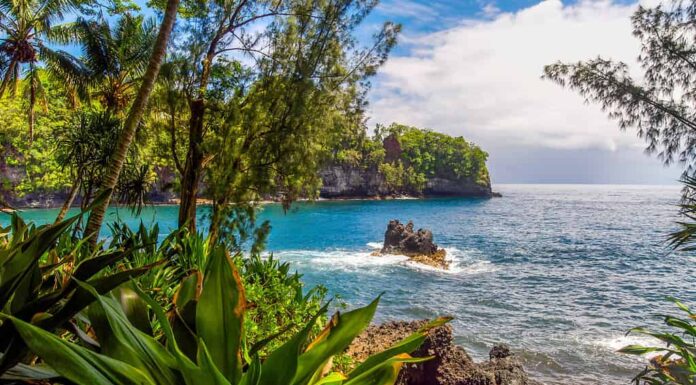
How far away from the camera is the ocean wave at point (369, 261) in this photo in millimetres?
20297

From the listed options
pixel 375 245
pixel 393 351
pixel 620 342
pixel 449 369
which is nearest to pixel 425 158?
pixel 375 245

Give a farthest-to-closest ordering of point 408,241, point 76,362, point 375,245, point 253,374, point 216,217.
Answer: point 375,245, point 408,241, point 216,217, point 253,374, point 76,362

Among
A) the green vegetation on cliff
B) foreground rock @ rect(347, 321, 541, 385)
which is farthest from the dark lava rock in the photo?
the green vegetation on cliff

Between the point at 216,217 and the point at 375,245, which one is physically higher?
the point at 216,217

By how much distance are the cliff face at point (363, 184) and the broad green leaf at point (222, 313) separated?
6773 centimetres

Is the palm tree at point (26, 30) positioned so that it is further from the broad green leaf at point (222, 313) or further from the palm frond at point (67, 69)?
the broad green leaf at point (222, 313)

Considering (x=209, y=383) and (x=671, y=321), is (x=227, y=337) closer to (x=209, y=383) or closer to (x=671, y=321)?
(x=209, y=383)

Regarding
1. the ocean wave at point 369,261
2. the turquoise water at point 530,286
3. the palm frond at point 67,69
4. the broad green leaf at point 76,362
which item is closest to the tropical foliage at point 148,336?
the broad green leaf at point 76,362

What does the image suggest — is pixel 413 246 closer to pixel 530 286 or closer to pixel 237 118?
pixel 530 286

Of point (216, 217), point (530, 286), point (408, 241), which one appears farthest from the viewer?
point (408, 241)

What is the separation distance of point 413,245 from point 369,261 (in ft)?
10.7

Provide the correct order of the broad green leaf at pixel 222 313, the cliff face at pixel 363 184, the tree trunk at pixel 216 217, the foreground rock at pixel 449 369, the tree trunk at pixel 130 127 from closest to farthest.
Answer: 1. the broad green leaf at pixel 222 313
2. the tree trunk at pixel 130 127
3. the foreground rock at pixel 449 369
4. the tree trunk at pixel 216 217
5. the cliff face at pixel 363 184

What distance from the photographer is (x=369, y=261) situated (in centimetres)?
2198

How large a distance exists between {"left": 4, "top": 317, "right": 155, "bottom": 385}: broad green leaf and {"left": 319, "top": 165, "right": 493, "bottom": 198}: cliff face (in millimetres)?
67991
